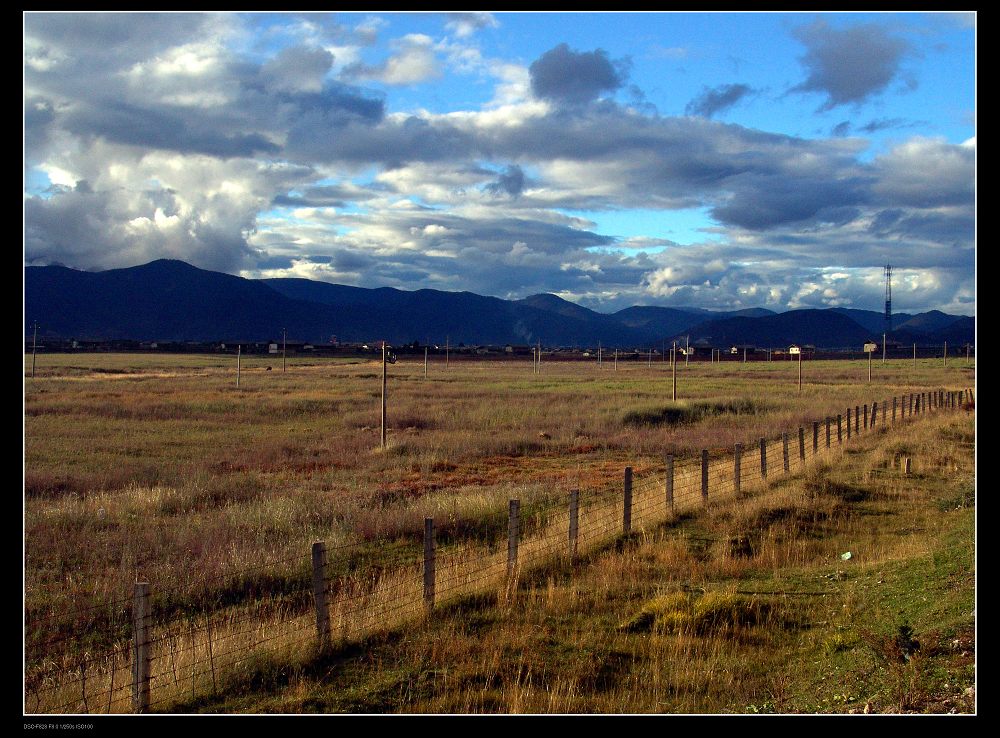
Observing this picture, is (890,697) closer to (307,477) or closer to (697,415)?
(307,477)

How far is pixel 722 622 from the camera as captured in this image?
9352 mm

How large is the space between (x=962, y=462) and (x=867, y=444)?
3.60 metres

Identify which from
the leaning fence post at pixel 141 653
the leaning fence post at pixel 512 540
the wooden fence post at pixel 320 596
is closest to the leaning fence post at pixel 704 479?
the leaning fence post at pixel 512 540

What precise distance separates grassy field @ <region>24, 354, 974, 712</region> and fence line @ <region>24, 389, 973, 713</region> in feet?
0.74

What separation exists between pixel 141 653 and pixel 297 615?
3.39 meters

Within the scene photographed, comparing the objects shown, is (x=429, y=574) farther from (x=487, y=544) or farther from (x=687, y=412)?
(x=687, y=412)

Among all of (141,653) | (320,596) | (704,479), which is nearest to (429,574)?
(320,596)

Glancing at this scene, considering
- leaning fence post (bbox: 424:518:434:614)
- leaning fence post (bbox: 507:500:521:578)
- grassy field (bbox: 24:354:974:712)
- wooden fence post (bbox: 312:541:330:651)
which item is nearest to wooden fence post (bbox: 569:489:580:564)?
grassy field (bbox: 24:354:974:712)

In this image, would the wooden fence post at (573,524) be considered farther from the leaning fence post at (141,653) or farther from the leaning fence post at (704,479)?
the leaning fence post at (141,653)

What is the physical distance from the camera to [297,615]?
10258 millimetres

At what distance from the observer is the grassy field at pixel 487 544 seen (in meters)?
7.73

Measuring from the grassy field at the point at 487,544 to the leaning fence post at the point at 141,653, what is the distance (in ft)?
1.13

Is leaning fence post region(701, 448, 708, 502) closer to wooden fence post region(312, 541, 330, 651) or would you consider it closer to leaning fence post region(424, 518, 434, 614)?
leaning fence post region(424, 518, 434, 614)
